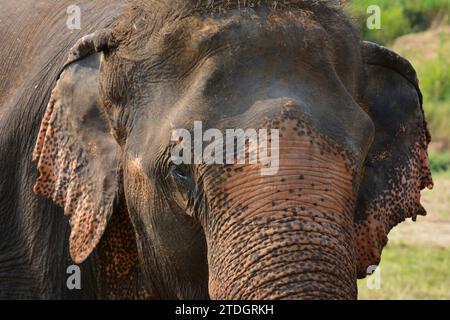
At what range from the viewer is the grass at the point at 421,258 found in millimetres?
8102

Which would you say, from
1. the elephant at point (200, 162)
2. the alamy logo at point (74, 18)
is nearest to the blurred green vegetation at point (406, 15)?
the alamy logo at point (74, 18)

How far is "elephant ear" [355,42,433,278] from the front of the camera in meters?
4.42

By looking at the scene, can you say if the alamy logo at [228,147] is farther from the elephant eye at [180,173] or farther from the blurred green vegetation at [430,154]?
the blurred green vegetation at [430,154]

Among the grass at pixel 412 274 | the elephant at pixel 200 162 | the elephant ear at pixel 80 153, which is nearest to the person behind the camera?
the elephant at pixel 200 162

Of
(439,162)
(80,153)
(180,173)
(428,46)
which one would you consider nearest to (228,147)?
(180,173)

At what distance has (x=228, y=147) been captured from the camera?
12.2 ft

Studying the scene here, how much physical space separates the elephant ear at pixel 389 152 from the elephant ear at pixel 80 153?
0.80 metres

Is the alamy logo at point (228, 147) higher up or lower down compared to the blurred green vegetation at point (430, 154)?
lower down

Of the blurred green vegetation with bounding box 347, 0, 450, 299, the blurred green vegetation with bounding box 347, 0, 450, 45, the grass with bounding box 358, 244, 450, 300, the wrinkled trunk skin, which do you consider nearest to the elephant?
the wrinkled trunk skin

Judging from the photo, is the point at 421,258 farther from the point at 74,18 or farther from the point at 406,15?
the point at 406,15

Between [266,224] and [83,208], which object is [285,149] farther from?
[83,208]

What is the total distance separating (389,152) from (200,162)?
932 mm

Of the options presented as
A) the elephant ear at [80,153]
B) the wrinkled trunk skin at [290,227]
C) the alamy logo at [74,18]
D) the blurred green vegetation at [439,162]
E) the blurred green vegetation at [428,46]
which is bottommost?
the wrinkled trunk skin at [290,227]

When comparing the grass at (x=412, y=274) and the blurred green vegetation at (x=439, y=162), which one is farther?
the blurred green vegetation at (x=439, y=162)
